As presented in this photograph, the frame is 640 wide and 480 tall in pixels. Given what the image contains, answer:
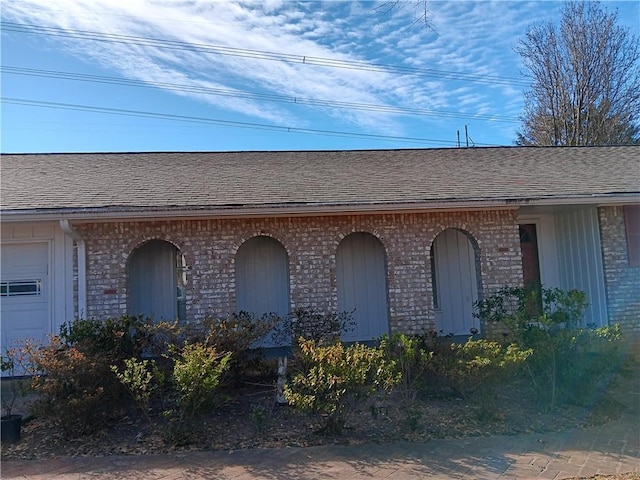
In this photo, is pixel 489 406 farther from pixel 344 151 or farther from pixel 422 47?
pixel 344 151

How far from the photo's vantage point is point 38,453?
192 inches

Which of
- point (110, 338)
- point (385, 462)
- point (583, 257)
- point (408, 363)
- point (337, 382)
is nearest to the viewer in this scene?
point (385, 462)

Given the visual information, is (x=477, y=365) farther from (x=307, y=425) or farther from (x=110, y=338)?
(x=110, y=338)

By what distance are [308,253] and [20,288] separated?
4.94 metres

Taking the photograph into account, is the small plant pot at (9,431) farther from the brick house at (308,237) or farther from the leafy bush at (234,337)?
the brick house at (308,237)

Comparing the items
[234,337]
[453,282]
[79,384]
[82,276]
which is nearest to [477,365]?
[234,337]

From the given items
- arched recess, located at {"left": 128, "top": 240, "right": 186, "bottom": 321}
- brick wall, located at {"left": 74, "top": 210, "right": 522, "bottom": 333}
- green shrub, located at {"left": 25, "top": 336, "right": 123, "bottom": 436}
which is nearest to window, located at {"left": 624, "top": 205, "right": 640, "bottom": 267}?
brick wall, located at {"left": 74, "top": 210, "right": 522, "bottom": 333}

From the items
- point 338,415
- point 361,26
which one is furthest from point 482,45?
point 338,415

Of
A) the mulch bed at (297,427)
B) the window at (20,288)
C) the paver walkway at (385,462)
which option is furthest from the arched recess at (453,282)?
the window at (20,288)

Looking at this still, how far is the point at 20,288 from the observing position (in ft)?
26.5

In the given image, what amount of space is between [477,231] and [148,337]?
599 centimetres

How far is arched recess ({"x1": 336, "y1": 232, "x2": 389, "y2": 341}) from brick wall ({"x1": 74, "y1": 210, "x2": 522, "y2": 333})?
136 centimetres

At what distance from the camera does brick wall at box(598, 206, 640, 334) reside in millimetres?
8906

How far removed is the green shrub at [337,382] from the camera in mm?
4812
